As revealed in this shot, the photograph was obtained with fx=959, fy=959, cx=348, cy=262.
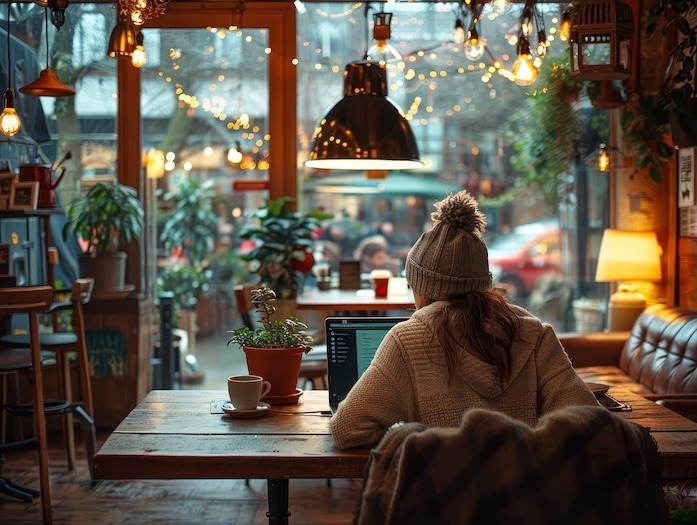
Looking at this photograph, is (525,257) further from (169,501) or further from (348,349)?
(348,349)

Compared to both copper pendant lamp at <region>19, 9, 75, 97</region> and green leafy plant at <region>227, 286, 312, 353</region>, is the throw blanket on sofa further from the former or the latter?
copper pendant lamp at <region>19, 9, 75, 97</region>

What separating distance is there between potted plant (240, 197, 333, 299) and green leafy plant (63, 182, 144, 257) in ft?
2.34

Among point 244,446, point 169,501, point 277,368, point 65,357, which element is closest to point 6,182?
point 65,357

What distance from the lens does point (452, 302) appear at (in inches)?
98.0

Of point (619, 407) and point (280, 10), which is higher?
point (280, 10)

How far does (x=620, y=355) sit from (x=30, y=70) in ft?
13.5

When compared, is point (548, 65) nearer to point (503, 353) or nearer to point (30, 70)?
point (30, 70)

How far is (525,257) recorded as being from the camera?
7.59 metres

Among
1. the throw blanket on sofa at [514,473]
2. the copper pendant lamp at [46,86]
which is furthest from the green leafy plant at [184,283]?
the throw blanket on sofa at [514,473]

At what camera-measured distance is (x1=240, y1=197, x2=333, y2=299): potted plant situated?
19.8 feet

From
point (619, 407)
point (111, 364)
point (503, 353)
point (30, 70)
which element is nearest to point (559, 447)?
point (503, 353)

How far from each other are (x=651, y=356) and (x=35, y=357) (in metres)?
3.16

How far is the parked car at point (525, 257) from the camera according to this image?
737 centimetres

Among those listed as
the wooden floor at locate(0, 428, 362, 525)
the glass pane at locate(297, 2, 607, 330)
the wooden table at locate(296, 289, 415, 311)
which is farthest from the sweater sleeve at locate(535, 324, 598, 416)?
the glass pane at locate(297, 2, 607, 330)
